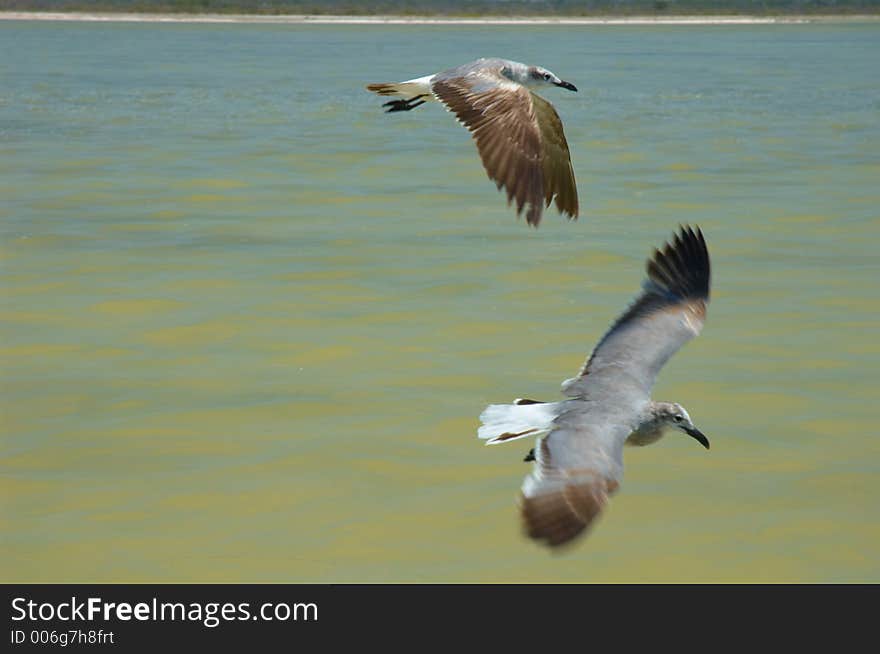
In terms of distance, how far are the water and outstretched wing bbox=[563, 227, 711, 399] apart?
2.83ft

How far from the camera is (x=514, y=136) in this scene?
797cm

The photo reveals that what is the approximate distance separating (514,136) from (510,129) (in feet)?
0.14

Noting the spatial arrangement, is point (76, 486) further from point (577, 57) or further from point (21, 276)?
point (577, 57)

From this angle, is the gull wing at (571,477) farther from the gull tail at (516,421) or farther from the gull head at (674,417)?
the gull head at (674,417)

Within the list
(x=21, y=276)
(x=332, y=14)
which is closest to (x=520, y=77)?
(x=21, y=276)

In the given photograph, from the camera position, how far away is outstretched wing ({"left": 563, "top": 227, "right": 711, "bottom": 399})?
6.43 metres

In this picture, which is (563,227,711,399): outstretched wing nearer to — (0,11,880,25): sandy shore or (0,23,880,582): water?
(0,23,880,582): water

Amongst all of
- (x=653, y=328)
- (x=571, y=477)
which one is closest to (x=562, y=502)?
(x=571, y=477)

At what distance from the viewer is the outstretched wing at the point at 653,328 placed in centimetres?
643

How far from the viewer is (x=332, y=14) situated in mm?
91688

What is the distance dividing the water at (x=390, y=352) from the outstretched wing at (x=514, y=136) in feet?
4.43

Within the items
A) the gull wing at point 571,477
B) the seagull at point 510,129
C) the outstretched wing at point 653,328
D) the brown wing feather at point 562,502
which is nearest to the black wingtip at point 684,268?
the outstretched wing at point 653,328

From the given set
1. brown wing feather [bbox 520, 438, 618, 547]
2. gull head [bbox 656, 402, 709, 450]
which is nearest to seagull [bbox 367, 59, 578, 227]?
gull head [bbox 656, 402, 709, 450]

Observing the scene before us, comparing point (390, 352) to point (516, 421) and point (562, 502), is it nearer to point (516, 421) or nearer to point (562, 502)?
point (516, 421)
